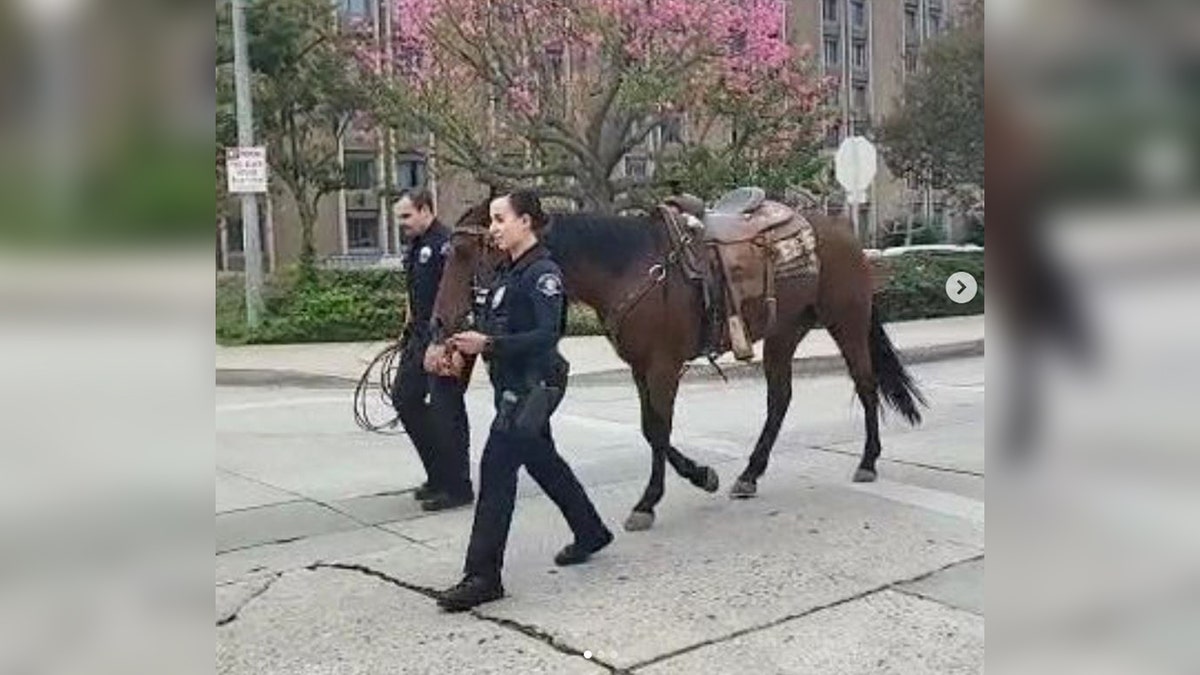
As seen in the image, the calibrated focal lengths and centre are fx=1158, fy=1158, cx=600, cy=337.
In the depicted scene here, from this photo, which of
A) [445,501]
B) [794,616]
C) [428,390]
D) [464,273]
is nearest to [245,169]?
[428,390]

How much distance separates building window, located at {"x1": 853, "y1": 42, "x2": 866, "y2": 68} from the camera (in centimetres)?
4456

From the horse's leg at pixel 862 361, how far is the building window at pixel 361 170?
82.0ft

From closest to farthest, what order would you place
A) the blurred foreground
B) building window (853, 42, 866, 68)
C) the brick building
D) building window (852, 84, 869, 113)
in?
the blurred foreground → the brick building → building window (852, 84, 869, 113) → building window (853, 42, 866, 68)

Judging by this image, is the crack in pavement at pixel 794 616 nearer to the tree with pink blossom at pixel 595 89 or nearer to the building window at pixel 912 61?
the building window at pixel 912 61

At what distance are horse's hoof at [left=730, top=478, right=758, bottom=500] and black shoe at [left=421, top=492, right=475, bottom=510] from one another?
1415 mm

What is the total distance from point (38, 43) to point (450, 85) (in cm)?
1882

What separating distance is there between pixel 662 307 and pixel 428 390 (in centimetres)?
144

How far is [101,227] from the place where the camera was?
1273 mm

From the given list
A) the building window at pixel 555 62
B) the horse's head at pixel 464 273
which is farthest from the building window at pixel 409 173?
the horse's head at pixel 464 273

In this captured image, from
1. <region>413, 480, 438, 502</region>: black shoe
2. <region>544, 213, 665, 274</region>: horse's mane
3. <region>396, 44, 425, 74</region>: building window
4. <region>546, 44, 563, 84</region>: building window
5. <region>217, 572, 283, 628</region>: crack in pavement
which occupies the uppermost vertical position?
<region>396, 44, 425, 74</region>: building window

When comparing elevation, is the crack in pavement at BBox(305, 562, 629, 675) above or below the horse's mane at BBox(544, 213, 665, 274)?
below

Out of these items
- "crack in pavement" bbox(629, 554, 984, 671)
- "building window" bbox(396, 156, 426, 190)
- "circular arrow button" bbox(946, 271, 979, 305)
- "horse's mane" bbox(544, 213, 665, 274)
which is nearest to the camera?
"circular arrow button" bbox(946, 271, 979, 305)

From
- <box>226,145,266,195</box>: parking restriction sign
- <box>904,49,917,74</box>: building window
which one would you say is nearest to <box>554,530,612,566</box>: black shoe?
<box>226,145,266,195</box>: parking restriction sign

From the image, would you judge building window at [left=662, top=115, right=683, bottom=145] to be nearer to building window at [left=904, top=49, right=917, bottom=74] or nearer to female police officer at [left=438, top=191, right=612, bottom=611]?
building window at [left=904, top=49, right=917, bottom=74]
